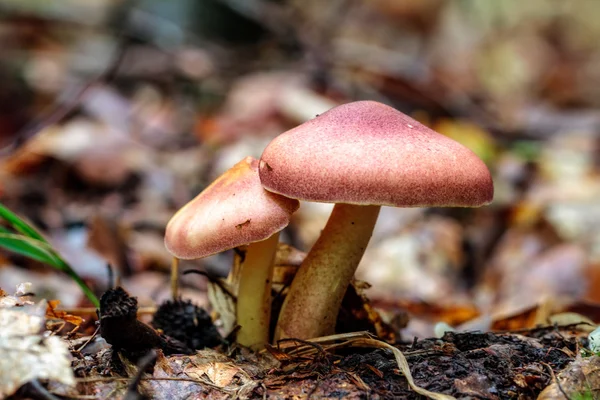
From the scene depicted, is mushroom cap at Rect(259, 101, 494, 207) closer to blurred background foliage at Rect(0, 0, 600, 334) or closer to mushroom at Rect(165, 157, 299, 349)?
mushroom at Rect(165, 157, 299, 349)

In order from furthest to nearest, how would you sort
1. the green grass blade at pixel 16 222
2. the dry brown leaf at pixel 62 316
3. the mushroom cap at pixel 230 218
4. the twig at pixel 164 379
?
the green grass blade at pixel 16 222 → the dry brown leaf at pixel 62 316 → the mushroom cap at pixel 230 218 → the twig at pixel 164 379

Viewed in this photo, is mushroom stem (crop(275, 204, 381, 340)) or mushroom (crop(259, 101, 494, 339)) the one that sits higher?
mushroom (crop(259, 101, 494, 339))

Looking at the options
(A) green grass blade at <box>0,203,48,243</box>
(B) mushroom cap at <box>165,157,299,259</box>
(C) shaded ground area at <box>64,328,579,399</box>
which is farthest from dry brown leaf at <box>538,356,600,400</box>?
(A) green grass blade at <box>0,203,48,243</box>

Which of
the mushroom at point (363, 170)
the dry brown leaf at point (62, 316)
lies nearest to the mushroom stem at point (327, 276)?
the mushroom at point (363, 170)

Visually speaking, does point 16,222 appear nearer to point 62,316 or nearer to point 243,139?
point 62,316

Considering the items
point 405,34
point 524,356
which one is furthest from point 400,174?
point 405,34

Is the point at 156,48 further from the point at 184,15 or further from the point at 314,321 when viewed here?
the point at 314,321

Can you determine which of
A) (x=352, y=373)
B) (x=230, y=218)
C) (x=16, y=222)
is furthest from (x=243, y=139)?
(x=352, y=373)

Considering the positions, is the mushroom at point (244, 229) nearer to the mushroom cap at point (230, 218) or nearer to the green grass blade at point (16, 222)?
the mushroom cap at point (230, 218)
